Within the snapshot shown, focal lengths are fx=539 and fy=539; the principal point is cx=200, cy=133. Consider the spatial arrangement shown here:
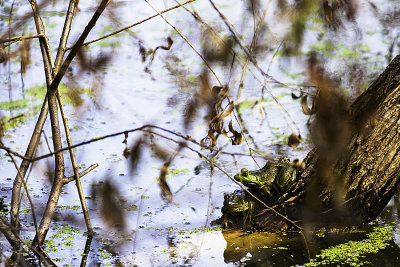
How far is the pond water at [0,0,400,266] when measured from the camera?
2621 mm

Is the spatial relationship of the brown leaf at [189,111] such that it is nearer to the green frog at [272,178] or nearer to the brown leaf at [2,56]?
the green frog at [272,178]

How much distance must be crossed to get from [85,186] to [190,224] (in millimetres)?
824

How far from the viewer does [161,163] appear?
3.73 m

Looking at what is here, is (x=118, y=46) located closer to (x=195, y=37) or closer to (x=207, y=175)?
(x=195, y=37)

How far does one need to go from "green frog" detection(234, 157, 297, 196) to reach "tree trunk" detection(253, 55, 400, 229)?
0.21 ft

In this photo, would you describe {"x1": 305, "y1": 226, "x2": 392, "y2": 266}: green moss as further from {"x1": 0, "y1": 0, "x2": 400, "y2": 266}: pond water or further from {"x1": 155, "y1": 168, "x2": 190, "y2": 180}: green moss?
{"x1": 155, "y1": 168, "x2": 190, "y2": 180}: green moss

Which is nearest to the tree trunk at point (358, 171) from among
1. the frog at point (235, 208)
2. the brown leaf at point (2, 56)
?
the frog at point (235, 208)

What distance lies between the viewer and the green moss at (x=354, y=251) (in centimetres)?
257

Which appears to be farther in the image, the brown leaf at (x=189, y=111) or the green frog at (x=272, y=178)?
the brown leaf at (x=189, y=111)

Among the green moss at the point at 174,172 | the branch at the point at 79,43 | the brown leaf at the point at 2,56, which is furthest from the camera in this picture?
the green moss at the point at 174,172

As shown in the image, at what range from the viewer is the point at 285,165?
3.03 m

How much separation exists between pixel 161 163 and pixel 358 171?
4.88ft

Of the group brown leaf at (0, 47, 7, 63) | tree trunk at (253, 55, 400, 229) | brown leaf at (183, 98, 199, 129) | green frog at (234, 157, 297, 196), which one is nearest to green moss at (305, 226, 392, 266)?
tree trunk at (253, 55, 400, 229)

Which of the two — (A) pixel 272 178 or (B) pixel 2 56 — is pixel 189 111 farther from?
(B) pixel 2 56
